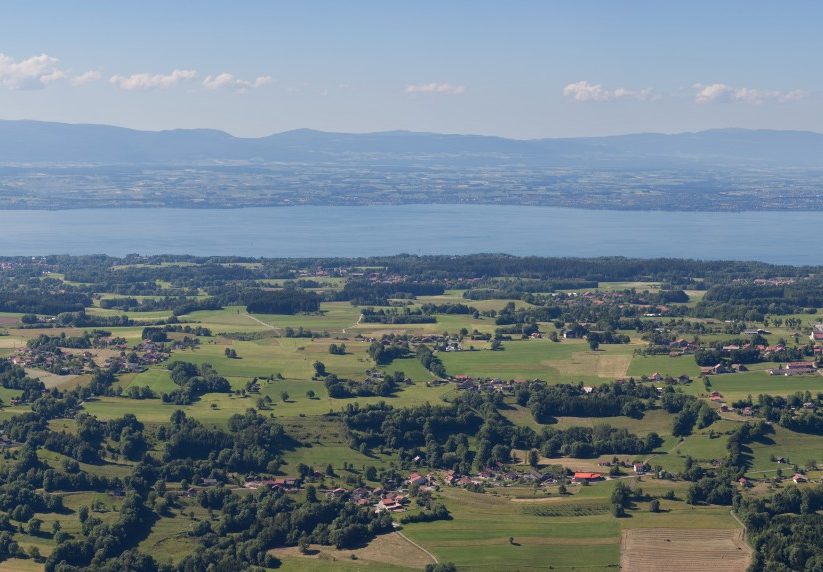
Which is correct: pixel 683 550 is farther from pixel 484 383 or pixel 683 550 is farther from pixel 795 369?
pixel 795 369

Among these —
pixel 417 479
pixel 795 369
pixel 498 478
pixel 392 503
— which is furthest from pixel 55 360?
pixel 795 369

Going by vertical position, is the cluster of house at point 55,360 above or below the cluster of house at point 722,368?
below

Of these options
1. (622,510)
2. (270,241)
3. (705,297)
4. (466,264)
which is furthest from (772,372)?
(270,241)

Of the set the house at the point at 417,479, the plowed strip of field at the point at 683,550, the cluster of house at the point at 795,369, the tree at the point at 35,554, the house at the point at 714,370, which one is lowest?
the tree at the point at 35,554

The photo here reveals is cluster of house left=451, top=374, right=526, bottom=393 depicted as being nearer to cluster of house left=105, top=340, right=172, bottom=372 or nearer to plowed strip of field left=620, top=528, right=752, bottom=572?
cluster of house left=105, top=340, right=172, bottom=372

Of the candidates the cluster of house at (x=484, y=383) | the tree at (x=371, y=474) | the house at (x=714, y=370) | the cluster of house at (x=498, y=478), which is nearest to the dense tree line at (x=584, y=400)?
the cluster of house at (x=484, y=383)

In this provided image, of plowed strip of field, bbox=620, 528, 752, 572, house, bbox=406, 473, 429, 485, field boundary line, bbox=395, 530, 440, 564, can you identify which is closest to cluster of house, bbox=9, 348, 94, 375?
house, bbox=406, 473, 429, 485

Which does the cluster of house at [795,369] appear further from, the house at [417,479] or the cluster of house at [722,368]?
the house at [417,479]
